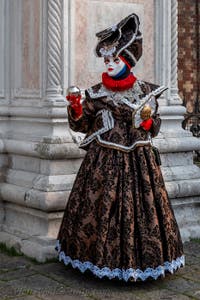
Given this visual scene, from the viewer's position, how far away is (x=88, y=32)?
5.73 meters

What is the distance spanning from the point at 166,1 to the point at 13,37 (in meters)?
1.36

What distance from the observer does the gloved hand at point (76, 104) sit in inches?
187

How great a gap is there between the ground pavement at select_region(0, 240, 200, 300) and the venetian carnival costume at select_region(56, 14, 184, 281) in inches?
4.5

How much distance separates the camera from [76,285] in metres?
4.76

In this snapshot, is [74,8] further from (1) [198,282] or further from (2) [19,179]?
(1) [198,282]

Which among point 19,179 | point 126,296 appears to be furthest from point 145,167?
point 19,179

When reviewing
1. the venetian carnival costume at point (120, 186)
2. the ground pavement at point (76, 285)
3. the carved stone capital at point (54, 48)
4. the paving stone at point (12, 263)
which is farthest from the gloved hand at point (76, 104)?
the paving stone at point (12, 263)

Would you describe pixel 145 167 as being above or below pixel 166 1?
below

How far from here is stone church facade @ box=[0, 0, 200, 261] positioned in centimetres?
546

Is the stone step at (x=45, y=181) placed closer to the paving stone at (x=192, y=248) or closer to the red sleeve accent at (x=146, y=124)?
the red sleeve accent at (x=146, y=124)

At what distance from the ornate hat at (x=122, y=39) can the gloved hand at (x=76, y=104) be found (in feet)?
1.23

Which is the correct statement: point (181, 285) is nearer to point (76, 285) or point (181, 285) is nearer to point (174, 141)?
point (76, 285)

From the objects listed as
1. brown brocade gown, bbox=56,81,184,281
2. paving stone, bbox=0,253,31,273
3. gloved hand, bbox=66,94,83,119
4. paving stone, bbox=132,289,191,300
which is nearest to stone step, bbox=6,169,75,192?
brown brocade gown, bbox=56,81,184,281

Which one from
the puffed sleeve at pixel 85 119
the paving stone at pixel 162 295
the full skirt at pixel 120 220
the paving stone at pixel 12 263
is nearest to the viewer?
the paving stone at pixel 162 295
